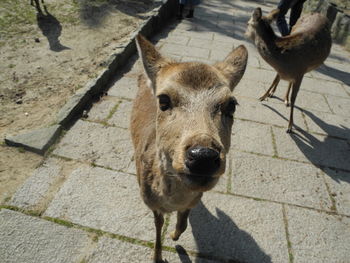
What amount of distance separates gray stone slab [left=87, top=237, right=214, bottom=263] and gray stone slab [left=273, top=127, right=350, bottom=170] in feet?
7.89

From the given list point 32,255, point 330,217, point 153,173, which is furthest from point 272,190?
point 32,255

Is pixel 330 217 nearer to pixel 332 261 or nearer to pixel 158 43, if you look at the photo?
pixel 332 261

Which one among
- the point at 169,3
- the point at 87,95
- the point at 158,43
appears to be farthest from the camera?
the point at 169,3

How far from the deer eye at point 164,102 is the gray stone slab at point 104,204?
1.54m

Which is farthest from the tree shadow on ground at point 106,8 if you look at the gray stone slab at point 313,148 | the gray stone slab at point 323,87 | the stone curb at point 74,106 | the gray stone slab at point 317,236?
the gray stone slab at point 317,236

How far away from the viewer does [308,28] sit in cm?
509

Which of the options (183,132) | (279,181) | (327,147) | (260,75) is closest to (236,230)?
(279,181)

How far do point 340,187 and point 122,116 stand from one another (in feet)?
11.5

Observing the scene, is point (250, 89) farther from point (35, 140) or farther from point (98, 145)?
point (35, 140)

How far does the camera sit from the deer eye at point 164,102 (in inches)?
85.7

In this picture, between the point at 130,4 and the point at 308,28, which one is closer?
the point at 308,28

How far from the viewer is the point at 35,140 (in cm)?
382

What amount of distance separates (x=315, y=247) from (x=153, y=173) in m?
2.09

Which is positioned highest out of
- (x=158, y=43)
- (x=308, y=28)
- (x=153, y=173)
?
(x=308, y=28)
